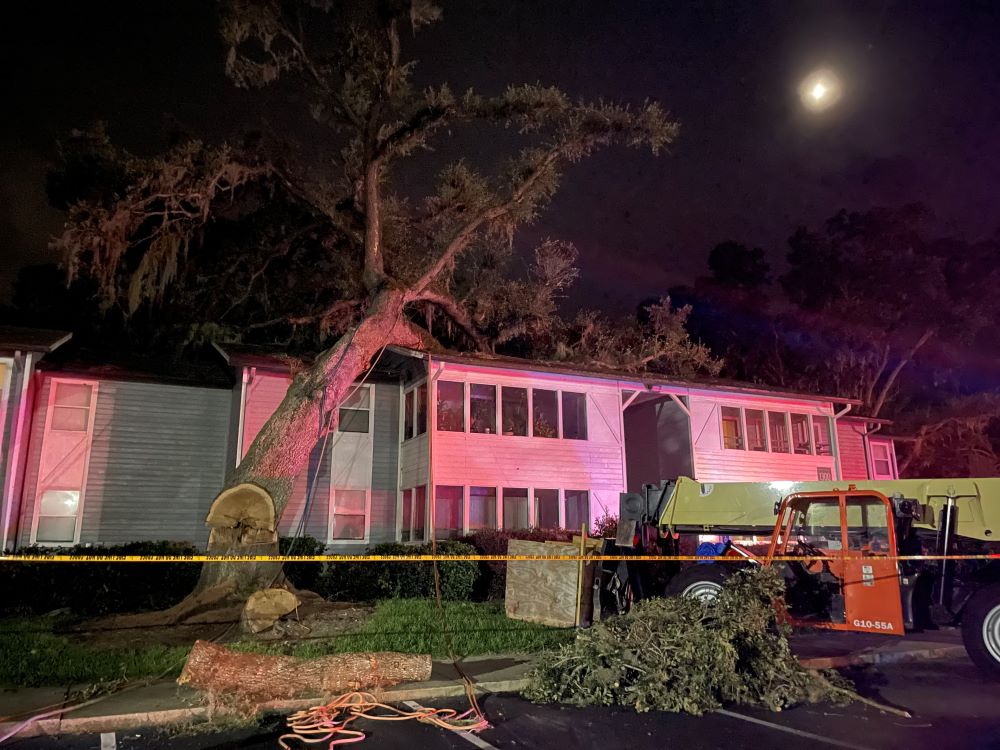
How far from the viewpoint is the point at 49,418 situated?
51.2 feet

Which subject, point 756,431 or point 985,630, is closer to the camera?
point 985,630

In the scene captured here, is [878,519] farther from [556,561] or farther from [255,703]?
[255,703]

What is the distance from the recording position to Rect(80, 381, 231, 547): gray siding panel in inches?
619

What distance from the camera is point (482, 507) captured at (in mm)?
18484

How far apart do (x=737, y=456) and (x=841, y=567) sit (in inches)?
510

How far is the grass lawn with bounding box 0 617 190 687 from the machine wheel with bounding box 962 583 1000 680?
827 centimetres

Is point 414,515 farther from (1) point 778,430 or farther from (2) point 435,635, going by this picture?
(1) point 778,430

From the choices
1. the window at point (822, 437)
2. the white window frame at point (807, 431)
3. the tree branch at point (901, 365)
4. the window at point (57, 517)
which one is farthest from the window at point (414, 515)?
the tree branch at point (901, 365)

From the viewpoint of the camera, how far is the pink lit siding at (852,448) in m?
23.8

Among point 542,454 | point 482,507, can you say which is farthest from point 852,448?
point 482,507

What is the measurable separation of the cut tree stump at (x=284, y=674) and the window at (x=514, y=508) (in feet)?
39.6

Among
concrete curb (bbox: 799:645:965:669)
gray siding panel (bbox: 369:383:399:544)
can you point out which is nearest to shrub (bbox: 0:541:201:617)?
gray siding panel (bbox: 369:383:399:544)

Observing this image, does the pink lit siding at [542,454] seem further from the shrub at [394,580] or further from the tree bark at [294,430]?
the tree bark at [294,430]

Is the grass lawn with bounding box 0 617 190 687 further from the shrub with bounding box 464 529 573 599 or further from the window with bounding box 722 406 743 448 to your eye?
the window with bounding box 722 406 743 448
